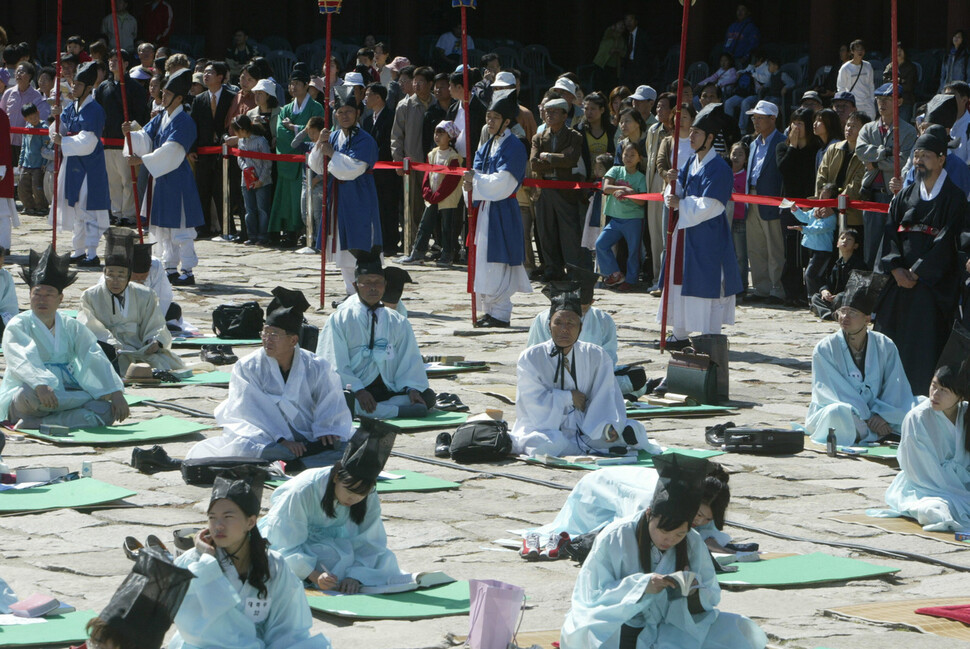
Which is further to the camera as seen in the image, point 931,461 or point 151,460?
point 151,460

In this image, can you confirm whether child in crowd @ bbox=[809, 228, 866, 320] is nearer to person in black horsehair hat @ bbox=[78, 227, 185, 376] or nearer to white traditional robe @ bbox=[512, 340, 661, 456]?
white traditional robe @ bbox=[512, 340, 661, 456]

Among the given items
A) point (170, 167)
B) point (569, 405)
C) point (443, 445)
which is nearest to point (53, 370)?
point (443, 445)

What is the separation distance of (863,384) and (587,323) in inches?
63.3

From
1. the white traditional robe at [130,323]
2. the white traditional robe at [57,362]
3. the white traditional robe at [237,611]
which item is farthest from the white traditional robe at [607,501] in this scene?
the white traditional robe at [130,323]

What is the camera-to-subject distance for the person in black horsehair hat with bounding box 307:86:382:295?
13250mm

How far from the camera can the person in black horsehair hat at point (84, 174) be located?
1505 cm

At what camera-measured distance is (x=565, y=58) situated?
2294 centimetres

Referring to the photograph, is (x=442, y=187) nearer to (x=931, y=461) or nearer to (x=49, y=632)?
(x=931, y=461)

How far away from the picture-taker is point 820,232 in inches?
501

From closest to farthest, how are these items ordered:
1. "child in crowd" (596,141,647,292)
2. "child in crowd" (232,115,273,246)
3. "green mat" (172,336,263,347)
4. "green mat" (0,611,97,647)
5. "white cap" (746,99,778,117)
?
"green mat" (0,611,97,647) → "green mat" (172,336,263,347) → "white cap" (746,99,778,117) → "child in crowd" (596,141,647,292) → "child in crowd" (232,115,273,246)

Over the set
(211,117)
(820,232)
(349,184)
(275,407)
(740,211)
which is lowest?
(275,407)

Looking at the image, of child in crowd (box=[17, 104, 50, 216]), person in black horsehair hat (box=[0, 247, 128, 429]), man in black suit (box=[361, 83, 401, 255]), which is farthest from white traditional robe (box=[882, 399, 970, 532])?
child in crowd (box=[17, 104, 50, 216])

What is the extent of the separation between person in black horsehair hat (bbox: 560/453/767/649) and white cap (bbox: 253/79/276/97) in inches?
463

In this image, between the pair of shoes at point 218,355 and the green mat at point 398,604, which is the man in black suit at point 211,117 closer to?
the pair of shoes at point 218,355
